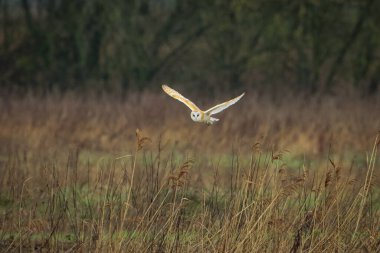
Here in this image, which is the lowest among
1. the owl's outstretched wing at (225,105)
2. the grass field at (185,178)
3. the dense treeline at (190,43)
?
the grass field at (185,178)

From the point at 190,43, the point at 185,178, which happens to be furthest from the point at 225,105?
the point at 190,43

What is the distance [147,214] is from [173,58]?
67.2 ft

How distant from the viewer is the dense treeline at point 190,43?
82.2 ft

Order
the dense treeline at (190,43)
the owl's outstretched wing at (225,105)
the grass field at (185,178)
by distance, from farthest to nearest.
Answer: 1. the dense treeline at (190,43)
2. the owl's outstretched wing at (225,105)
3. the grass field at (185,178)

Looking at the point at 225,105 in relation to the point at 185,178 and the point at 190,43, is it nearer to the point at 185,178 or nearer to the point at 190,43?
the point at 185,178

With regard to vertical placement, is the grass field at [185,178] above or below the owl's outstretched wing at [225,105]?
below

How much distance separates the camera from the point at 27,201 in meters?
9.34

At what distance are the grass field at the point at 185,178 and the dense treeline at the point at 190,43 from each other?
8.76 ft

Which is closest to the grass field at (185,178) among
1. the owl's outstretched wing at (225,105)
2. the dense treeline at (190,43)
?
the owl's outstretched wing at (225,105)

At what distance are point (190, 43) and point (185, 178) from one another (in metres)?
20.0

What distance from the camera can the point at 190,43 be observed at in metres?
27.5

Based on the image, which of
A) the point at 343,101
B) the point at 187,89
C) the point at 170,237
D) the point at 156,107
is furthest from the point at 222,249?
the point at 187,89

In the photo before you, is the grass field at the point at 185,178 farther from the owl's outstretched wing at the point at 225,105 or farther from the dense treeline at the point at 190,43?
the dense treeline at the point at 190,43

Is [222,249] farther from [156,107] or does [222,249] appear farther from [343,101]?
[343,101]
